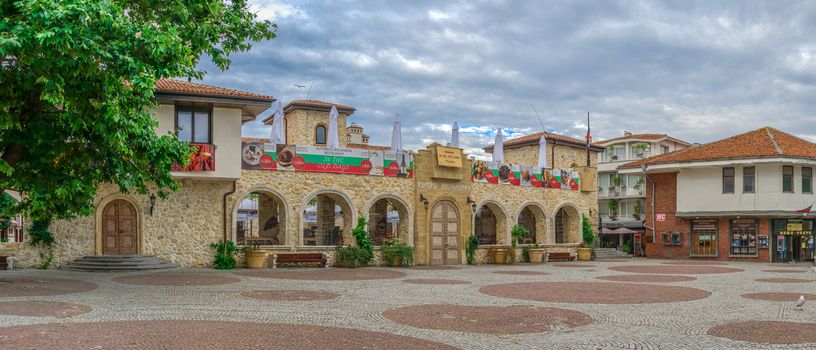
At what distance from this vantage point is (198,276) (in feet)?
65.4

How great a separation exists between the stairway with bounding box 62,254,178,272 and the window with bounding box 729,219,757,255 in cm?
2916

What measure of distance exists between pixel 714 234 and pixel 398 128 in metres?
19.8

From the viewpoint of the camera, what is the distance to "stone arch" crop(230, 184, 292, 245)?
24.8 metres

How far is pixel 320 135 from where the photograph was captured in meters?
43.2

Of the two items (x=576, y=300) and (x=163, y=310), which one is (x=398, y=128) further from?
(x=163, y=310)

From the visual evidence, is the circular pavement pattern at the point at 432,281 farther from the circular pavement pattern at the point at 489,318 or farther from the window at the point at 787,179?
the window at the point at 787,179

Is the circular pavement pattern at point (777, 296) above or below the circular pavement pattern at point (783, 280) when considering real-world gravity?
above

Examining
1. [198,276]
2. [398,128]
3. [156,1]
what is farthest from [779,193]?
[156,1]

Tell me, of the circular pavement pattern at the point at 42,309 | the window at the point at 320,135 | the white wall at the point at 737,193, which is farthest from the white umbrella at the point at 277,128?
the white wall at the point at 737,193

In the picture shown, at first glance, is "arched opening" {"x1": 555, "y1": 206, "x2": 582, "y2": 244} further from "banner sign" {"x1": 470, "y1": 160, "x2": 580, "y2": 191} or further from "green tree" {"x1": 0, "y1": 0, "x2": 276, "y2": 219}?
"green tree" {"x1": 0, "y1": 0, "x2": 276, "y2": 219}

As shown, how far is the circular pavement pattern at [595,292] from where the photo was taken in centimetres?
1585

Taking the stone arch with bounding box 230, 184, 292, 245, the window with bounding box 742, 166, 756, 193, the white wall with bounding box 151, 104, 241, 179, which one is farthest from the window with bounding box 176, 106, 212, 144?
the window with bounding box 742, 166, 756, 193

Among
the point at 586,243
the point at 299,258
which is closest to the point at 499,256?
the point at 586,243

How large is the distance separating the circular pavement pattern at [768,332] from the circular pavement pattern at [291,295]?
325 inches
